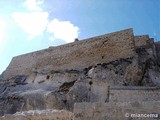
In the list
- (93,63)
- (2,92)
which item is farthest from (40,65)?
(93,63)

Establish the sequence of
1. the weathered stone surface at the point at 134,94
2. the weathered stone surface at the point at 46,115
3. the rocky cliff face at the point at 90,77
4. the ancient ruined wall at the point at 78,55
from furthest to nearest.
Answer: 1. the ancient ruined wall at the point at 78,55
2. the rocky cliff face at the point at 90,77
3. the weathered stone surface at the point at 134,94
4. the weathered stone surface at the point at 46,115

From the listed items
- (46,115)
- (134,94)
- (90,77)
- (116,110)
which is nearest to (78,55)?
(90,77)

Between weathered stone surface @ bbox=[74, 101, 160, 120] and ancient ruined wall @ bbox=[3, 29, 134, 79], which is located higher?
ancient ruined wall @ bbox=[3, 29, 134, 79]

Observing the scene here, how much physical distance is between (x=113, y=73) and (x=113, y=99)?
2.36 m

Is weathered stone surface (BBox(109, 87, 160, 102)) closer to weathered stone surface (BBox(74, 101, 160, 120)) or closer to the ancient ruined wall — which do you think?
the ancient ruined wall

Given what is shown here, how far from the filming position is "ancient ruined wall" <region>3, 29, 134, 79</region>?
43.0ft

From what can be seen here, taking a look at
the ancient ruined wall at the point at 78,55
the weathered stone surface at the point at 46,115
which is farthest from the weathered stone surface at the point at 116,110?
the ancient ruined wall at the point at 78,55

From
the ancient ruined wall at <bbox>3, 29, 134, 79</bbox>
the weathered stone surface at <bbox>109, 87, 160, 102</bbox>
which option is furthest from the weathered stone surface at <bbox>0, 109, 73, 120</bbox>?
the ancient ruined wall at <bbox>3, 29, 134, 79</bbox>

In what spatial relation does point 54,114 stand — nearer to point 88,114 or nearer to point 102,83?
point 88,114

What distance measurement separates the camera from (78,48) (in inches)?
607

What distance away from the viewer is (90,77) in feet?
39.9

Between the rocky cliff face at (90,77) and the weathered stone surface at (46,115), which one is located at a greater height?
the rocky cliff face at (90,77)

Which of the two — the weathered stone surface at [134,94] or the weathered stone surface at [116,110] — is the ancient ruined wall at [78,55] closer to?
the weathered stone surface at [134,94]

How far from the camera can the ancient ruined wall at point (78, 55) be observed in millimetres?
13109
